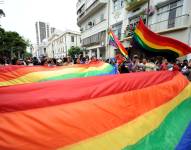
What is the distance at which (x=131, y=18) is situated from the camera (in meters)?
20.1

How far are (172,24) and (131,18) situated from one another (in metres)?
6.26

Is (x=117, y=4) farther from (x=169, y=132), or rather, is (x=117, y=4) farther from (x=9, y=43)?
(x=9, y=43)

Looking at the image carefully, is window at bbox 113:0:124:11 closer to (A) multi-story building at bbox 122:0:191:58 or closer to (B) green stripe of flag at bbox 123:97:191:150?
(A) multi-story building at bbox 122:0:191:58

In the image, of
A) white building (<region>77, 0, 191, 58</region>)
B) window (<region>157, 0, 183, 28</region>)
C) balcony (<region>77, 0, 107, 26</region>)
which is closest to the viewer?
white building (<region>77, 0, 191, 58</region>)

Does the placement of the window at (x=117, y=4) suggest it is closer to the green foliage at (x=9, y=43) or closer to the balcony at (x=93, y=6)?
the balcony at (x=93, y=6)

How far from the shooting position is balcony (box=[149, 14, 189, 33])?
1320cm

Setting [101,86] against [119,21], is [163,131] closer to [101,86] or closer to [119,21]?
[101,86]

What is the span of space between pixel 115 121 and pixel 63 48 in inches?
2482

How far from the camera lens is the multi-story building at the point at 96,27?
26.3 metres

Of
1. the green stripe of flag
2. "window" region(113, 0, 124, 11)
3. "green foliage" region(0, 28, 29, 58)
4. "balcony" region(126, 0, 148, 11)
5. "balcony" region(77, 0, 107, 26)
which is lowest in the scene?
the green stripe of flag

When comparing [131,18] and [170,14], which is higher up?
[131,18]

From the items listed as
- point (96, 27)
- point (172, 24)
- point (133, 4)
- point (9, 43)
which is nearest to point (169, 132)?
point (172, 24)

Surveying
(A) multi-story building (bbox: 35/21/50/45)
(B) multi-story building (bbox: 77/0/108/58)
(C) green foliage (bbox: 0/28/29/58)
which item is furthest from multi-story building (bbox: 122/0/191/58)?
(A) multi-story building (bbox: 35/21/50/45)

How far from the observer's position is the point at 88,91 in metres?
1.92
